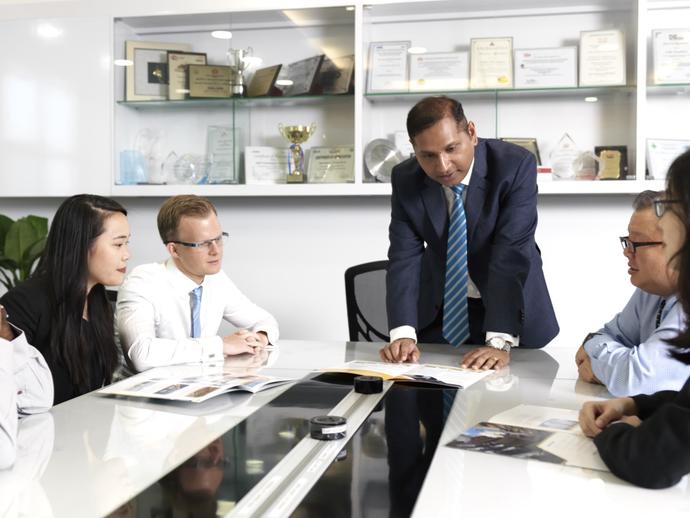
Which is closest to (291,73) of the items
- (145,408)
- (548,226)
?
(548,226)

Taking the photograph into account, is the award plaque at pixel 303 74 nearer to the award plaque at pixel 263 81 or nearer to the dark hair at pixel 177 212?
the award plaque at pixel 263 81

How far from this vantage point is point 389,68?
142 inches

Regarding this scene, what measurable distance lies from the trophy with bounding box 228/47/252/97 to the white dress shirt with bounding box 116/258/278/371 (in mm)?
1483

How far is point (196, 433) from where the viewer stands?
1.30 meters

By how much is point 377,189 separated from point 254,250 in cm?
80

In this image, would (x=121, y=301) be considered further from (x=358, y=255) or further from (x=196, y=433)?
(x=358, y=255)

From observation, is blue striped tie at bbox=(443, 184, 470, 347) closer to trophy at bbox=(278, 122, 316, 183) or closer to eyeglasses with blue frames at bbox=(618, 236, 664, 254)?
eyeglasses with blue frames at bbox=(618, 236, 664, 254)

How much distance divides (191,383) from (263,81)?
2.39 meters

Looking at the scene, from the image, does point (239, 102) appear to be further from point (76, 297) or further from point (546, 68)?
point (76, 297)

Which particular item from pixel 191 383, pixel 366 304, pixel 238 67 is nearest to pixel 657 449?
pixel 191 383

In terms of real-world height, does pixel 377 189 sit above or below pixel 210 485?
above

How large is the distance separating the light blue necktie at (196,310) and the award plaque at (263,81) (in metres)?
1.65

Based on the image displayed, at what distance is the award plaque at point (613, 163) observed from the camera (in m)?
3.40

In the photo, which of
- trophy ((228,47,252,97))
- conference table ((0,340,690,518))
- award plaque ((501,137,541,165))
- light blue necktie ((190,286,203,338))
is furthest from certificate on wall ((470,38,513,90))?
conference table ((0,340,690,518))
